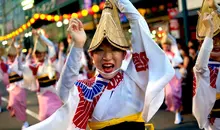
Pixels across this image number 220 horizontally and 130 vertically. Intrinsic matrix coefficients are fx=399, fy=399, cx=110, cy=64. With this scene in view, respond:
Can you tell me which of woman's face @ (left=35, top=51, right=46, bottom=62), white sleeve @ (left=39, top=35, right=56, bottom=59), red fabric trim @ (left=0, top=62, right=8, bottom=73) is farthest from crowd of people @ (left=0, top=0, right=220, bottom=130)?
red fabric trim @ (left=0, top=62, right=8, bottom=73)

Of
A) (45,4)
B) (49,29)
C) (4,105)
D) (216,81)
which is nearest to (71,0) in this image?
(45,4)

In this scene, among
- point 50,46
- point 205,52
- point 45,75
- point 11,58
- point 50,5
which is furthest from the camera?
point 50,5

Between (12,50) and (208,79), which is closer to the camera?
(208,79)

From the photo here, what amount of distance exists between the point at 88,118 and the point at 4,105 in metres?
10.9

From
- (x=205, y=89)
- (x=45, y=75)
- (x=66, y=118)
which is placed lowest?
(x=45, y=75)

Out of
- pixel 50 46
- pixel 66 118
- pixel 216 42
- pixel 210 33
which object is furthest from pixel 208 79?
pixel 50 46

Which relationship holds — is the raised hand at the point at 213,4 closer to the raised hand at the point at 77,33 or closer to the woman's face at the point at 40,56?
the raised hand at the point at 77,33

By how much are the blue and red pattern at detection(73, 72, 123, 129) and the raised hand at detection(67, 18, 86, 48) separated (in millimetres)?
365

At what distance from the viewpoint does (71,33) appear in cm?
293

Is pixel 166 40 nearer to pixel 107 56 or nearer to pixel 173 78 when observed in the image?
→ pixel 173 78

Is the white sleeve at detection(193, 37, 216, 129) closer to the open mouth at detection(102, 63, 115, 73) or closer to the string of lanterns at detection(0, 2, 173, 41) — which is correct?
the open mouth at detection(102, 63, 115, 73)

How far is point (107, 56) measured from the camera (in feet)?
10.1

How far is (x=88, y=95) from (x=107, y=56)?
0.34m

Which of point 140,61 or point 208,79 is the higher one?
point 140,61
